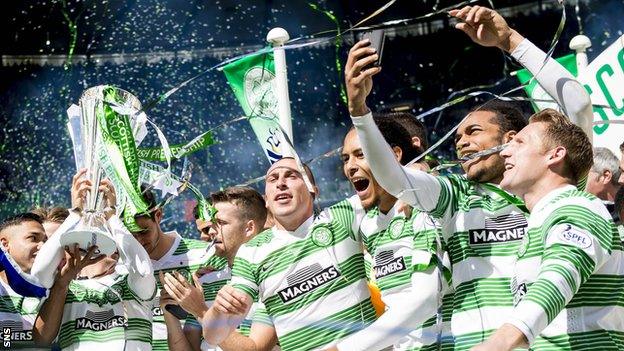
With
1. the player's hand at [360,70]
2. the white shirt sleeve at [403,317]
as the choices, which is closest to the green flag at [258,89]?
the white shirt sleeve at [403,317]

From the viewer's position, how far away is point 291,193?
15.4 feet

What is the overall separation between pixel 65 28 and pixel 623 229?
10302 mm

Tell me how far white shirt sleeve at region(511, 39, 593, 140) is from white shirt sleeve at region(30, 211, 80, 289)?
206cm

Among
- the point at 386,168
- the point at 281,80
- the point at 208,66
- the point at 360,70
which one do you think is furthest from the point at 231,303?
the point at 208,66

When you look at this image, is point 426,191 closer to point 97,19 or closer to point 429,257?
point 429,257

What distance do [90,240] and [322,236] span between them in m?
1.08

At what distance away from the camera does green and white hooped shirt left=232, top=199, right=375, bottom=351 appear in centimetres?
447

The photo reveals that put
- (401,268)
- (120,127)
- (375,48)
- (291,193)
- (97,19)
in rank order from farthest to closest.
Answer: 1. (97,19)
2. (120,127)
3. (291,193)
4. (401,268)
5. (375,48)

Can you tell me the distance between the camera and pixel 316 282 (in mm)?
4488

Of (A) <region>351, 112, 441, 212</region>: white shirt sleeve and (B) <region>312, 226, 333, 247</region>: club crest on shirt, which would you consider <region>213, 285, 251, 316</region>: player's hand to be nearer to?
(B) <region>312, 226, 333, 247</region>: club crest on shirt

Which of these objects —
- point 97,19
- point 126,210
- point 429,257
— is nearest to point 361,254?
point 429,257

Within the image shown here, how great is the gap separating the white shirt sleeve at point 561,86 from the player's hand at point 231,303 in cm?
137

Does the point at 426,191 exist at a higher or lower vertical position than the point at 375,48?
lower

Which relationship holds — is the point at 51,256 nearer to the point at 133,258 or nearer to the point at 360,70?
the point at 133,258
